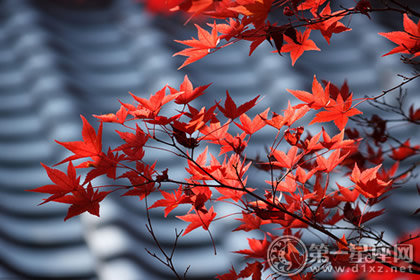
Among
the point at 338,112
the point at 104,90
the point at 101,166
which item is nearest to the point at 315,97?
the point at 338,112

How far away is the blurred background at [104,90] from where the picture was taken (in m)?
1.94

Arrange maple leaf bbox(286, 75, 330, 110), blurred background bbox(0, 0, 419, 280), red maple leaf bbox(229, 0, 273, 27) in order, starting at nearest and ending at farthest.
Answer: red maple leaf bbox(229, 0, 273, 27) → maple leaf bbox(286, 75, 330, 110) → blurred background bbox(0, 0, 419, 280)

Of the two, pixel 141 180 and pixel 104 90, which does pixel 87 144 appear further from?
pixel 104 90

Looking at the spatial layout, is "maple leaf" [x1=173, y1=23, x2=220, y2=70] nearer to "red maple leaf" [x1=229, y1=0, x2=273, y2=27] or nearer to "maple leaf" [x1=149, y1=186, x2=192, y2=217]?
"red maple leaf" [x1=229, y1=0, x2=273, y2=27]

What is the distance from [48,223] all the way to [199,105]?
49.2 inches

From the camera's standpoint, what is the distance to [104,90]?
3.21 m

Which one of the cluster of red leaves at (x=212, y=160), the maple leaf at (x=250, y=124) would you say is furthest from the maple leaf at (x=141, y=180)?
the maple leaf at (x=250, y=124)

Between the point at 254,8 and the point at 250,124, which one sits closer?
the point at 254,8

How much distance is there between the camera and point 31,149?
281cm

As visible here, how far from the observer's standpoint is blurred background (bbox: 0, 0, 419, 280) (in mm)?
1937

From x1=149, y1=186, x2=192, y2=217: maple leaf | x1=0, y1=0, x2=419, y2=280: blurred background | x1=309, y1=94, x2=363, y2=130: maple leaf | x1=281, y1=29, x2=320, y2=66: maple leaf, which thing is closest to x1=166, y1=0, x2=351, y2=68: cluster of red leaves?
x1=281, y1=29, x2=320, y2=66: maple leaf

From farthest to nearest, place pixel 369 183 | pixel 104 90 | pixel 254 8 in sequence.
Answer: pixel 104 90 < pixel 369 183 < pixel 254 8

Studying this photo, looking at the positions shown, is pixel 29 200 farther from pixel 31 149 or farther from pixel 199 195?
pixel 199 195

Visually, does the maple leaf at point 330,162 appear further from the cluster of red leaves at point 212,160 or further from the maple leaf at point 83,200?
the maple leaf at point 83,200
